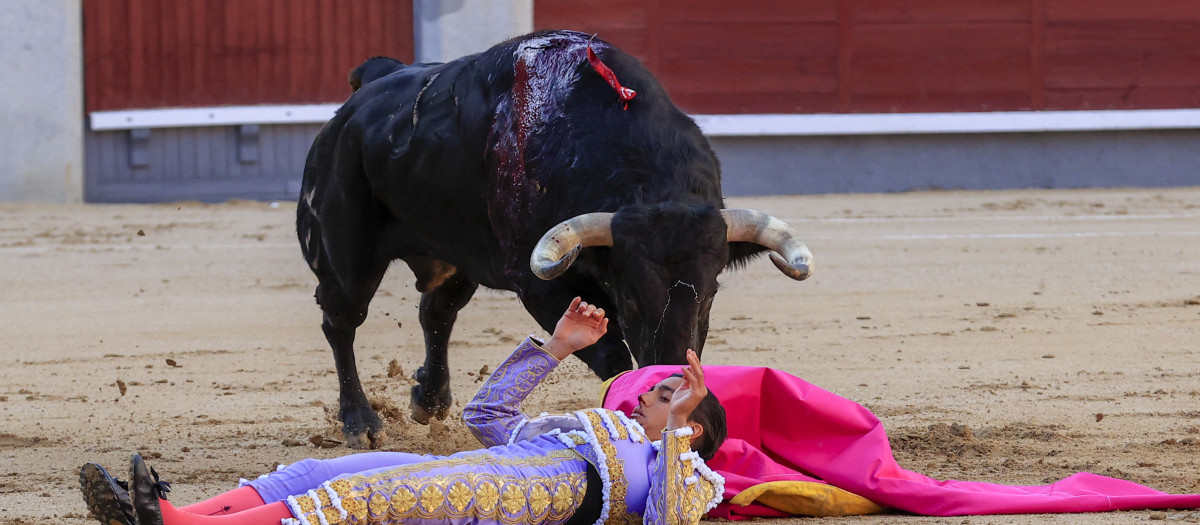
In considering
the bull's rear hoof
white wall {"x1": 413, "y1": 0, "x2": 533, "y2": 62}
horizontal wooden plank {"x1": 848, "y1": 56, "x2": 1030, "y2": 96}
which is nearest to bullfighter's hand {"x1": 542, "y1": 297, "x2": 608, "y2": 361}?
the bull's rear hoof

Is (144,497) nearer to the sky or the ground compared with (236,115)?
nearer to the ground

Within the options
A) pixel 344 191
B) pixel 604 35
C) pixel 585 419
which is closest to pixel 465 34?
pixel 604 35

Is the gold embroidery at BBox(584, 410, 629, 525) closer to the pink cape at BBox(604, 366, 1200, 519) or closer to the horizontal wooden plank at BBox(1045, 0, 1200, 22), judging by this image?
the pink cape at BBox(604, 366, 1200, 519)

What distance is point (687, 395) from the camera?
244cm

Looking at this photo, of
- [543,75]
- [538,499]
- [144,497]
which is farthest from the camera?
[543,75]

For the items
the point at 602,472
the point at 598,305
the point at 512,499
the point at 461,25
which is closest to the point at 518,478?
the point at 512,499

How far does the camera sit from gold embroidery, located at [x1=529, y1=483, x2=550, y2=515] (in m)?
2.45

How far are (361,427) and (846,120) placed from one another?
695 centimetres

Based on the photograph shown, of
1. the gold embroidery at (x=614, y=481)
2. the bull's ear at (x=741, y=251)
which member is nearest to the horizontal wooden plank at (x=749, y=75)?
the bull's ear at (x=741, y=251)

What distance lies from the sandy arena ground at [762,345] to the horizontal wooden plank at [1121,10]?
2022mm

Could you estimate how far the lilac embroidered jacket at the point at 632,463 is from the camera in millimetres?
2455

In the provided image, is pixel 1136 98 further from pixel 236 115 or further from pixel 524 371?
pixel 524 371

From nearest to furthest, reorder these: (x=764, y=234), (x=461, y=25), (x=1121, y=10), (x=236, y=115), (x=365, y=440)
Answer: (x=764, y=234) → (x=365, y=440) → (x=461, y=25) → (x=236, y=115) → (x=1121, y=10)

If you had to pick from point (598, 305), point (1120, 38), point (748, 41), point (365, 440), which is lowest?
point (365, 440)
